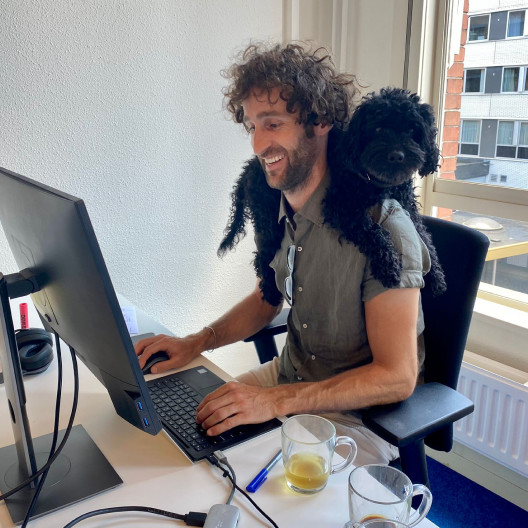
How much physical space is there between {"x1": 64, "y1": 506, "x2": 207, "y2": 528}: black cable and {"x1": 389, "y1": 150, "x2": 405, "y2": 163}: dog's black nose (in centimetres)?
75

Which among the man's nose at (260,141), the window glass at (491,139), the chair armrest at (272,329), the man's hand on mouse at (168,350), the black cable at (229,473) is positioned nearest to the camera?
the black cable at (229,473)

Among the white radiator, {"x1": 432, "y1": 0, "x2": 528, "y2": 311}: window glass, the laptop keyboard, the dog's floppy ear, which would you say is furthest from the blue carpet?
the dog's floppy ear

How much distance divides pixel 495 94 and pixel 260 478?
147 cm

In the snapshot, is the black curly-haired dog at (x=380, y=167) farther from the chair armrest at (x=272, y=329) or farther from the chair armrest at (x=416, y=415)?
the chair armrest at (x=272, y=329)

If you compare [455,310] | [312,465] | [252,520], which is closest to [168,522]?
[252,520]

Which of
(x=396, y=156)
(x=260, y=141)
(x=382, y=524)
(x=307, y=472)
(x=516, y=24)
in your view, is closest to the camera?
(x=382, y=524)

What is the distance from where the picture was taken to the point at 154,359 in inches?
47.9

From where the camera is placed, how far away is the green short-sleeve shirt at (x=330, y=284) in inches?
46.1

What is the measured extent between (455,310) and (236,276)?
1093mm

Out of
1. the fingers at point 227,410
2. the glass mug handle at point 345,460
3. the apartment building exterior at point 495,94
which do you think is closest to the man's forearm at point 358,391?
the fingers at point 227,410

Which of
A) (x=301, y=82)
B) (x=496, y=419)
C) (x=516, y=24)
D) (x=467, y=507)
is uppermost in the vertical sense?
(x=516, y=24)

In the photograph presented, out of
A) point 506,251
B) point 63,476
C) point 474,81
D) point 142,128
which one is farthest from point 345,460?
point 474,81

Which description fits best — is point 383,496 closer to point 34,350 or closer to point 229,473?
point 229,473

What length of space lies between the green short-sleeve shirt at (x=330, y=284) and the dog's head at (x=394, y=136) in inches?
4.3
